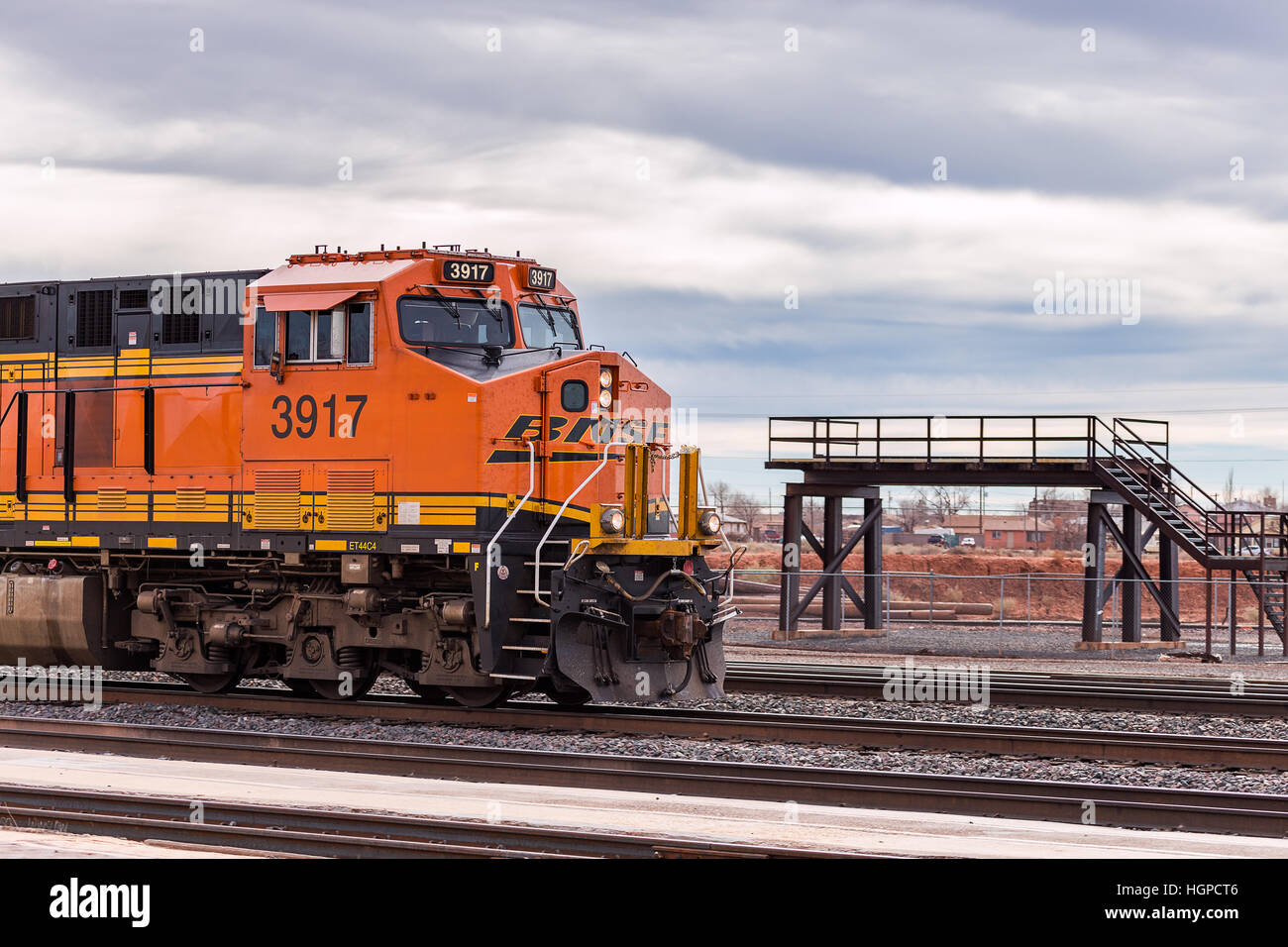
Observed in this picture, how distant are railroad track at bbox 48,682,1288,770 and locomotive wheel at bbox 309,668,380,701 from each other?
0.17 meters

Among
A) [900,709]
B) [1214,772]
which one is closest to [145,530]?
[900,709]

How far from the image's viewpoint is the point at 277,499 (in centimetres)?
1592

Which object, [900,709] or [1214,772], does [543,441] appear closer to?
[900,709]

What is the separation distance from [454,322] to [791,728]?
18.6ft

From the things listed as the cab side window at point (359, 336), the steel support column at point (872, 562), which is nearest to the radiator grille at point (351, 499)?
the cab side window at point (359, 336)

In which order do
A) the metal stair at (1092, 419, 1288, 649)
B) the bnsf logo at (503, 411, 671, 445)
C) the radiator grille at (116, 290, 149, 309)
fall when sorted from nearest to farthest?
1. the bnsf logo at (503, 411, 671, 445)
2. the radiator grille at (116, 290, 149, 309)
3. the metal stair at (1092, 419, 1288, 649)

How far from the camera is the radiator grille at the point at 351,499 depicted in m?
15.4

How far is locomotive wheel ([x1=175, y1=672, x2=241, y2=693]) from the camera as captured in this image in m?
17.1

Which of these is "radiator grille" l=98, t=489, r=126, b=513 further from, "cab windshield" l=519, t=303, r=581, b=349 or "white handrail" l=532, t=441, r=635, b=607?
"white handrail" l=532, t=441, r=635, b=607

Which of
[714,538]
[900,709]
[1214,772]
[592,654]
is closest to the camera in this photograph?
[1214,772]

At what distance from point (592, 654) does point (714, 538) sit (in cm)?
210

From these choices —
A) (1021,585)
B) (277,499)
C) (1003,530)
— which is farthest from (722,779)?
(1003,530)

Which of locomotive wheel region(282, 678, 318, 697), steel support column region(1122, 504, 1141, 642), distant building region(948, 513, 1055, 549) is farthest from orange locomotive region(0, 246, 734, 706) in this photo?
distant building region(948, 513, 1055, 549)

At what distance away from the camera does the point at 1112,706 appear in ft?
58.4
